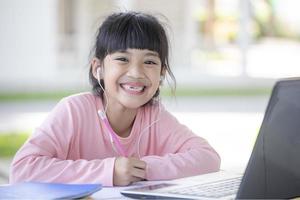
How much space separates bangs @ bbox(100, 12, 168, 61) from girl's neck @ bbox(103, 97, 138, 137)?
17 cm

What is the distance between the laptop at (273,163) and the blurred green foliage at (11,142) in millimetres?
4671

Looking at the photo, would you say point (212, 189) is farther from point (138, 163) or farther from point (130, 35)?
point (130, 35)

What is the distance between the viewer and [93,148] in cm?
215

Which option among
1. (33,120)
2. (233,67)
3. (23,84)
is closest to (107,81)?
(33,120)

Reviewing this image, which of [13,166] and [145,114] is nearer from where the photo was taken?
[13,166]

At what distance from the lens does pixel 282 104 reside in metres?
1.46

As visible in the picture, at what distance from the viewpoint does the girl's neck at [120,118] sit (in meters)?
2.19

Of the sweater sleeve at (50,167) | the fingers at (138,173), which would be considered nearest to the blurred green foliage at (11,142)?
the sweater sleeve at (50,167)

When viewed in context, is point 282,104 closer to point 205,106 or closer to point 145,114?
point 145,114

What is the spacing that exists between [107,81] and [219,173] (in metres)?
0.43

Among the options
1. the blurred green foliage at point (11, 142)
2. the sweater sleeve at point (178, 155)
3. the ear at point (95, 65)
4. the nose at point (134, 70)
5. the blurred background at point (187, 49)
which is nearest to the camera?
the sweater sleeve at point (178, 155)

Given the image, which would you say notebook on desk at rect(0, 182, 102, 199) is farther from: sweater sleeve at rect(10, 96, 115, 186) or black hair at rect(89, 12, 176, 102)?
black hair at rect(89, 12, 176, 102)

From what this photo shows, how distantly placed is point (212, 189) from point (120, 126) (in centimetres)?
60

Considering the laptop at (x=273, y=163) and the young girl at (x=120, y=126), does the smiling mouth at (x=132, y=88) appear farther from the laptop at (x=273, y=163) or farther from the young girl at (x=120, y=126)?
the laptop at (x=273, y=163)
